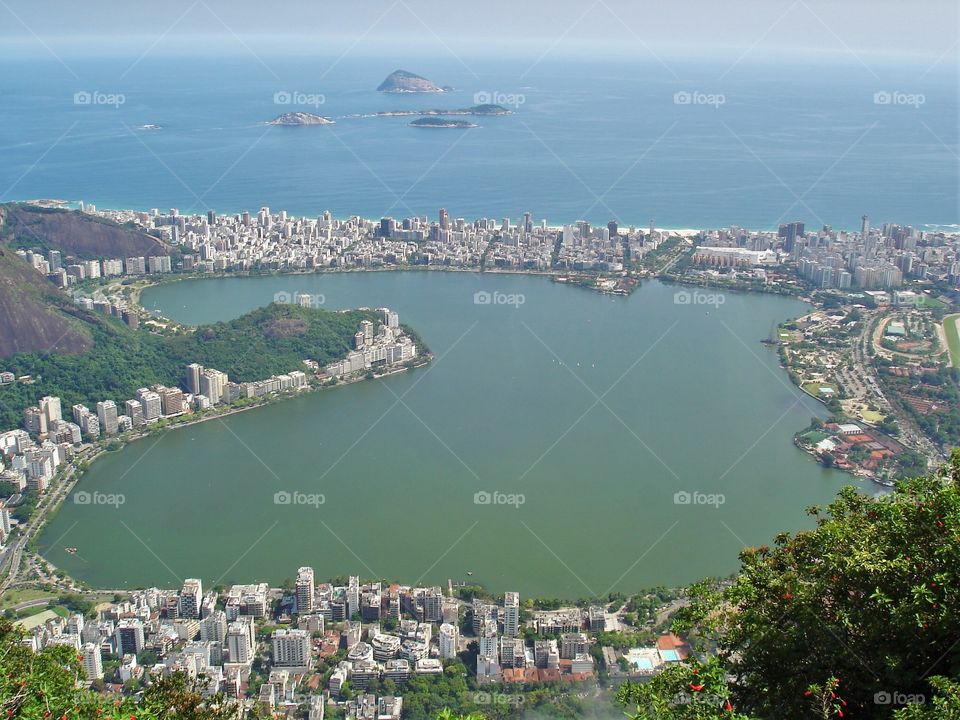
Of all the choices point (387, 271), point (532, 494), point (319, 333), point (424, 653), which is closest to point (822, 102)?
point (387, 271)
